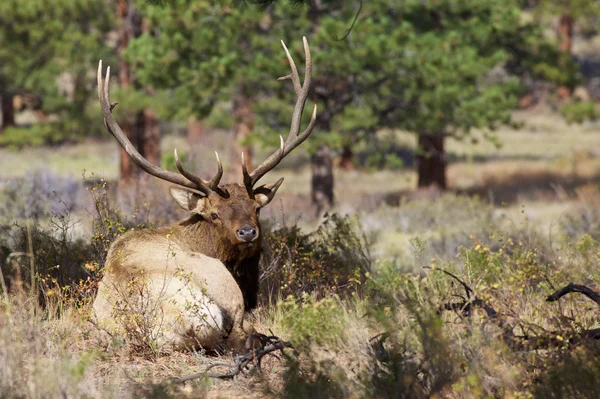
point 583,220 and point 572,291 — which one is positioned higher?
point 572,291

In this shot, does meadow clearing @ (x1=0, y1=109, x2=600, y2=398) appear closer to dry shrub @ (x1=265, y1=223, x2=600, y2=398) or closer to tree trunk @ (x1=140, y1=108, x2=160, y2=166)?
dry shrub @ (x1=265, y1=223, x2=600, y2=398)

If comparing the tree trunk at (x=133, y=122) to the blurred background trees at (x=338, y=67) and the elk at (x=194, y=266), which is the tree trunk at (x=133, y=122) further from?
the elk at (x=194, y=266)

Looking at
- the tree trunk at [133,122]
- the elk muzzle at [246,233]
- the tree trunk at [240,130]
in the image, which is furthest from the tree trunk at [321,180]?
the elk muzzle at [246,233]

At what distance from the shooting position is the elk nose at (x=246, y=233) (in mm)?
6430

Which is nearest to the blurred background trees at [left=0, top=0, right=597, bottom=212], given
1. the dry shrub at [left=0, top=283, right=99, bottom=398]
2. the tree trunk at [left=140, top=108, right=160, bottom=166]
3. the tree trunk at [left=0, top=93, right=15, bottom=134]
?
the tree trunk at [left=140, top=108, right=160, bottom=166]

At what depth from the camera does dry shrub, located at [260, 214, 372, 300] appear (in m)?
7.53

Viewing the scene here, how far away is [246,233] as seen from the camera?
6.43m

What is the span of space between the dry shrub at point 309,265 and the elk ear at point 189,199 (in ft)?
3.05

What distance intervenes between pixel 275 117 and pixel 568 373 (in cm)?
1222

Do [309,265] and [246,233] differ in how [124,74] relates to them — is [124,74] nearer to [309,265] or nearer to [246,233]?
[309,265]

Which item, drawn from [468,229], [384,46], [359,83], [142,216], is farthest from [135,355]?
[359,83]

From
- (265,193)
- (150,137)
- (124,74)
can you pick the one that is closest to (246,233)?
(265,193)

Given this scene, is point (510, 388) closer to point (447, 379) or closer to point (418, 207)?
point (447, 379)

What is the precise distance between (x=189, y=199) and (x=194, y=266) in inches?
29.8
